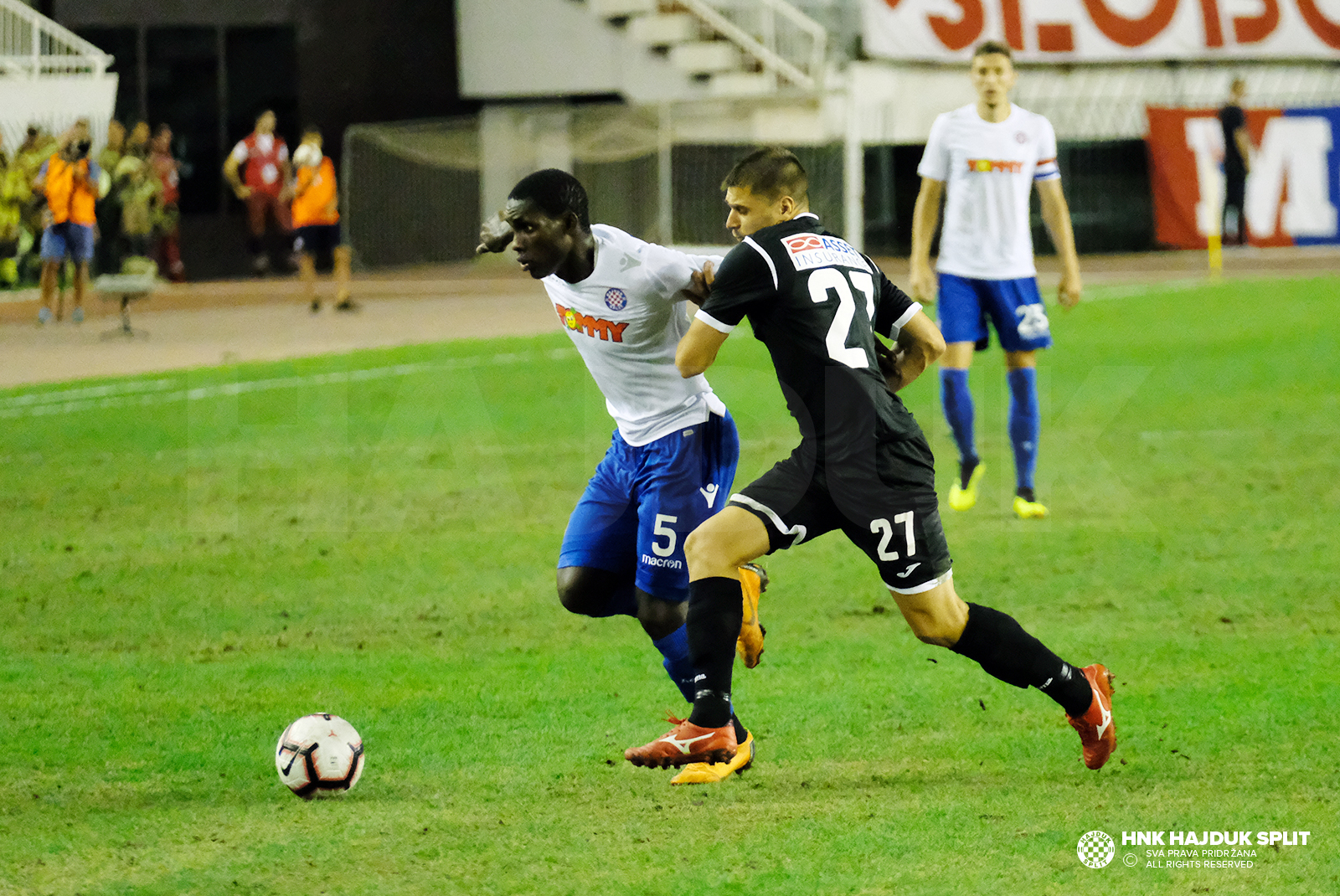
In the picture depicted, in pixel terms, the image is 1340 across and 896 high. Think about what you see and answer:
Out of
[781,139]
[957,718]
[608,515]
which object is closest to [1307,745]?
[957,718]

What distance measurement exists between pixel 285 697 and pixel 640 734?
1.43 metres

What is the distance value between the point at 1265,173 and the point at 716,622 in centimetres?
2602

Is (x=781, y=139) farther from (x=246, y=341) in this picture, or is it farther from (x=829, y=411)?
(x=829, y=411)

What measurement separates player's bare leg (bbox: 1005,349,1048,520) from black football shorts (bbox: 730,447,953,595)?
4.49 m

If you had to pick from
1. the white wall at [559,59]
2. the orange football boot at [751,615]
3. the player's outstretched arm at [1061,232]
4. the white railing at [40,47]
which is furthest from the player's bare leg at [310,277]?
the orange football boot at [751,615]

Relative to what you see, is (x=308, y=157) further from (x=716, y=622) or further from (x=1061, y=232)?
(x=716, y=622)

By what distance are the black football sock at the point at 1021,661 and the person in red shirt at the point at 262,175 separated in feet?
72.6

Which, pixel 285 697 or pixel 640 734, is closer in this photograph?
pixel 640 734

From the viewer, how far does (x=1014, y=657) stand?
5.29 meters

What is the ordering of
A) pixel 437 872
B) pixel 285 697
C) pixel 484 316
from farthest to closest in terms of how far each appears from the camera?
pixel 484 316 < pixel 285 697 < pixel 437 872

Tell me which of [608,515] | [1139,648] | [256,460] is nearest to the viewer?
[608,515]

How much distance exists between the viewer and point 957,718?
19.7ft

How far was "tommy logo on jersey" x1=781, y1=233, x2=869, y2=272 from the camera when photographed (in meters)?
5.29

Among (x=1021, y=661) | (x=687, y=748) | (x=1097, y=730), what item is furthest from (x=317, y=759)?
(x=1097, y=730)
